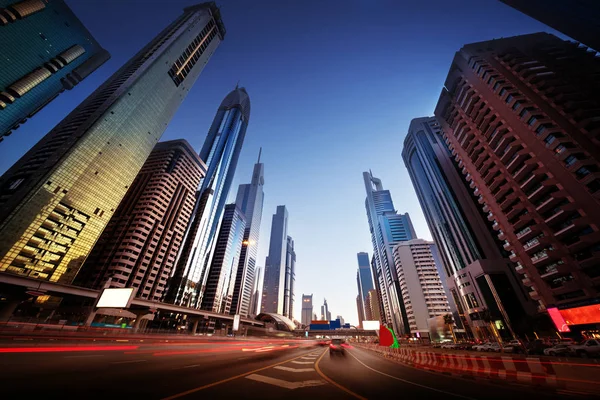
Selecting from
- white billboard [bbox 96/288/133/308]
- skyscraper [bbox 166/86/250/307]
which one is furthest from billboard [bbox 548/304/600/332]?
skyscraper [bbox 166/86/250/307]

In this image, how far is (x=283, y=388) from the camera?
7.41m

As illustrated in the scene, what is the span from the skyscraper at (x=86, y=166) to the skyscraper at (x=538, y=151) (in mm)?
117448

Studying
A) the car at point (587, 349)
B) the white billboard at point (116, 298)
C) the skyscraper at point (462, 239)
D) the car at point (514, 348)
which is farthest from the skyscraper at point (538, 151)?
the white billboard at point (116, 298)

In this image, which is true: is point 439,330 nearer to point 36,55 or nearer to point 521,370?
point 521,370

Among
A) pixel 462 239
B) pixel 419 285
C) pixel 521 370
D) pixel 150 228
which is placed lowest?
pixel 521 370

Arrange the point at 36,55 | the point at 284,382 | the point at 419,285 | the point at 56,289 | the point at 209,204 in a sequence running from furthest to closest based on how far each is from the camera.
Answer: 1. the point at 209,204
2. the point at 419,285
3. the point at 36,55
4. the point at 56,289
5. the point at 284,382

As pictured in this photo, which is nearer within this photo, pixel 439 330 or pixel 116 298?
pixel 116 298

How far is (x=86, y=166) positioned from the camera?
79.4 metres

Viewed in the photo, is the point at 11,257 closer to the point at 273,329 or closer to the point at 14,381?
the point at 14,381

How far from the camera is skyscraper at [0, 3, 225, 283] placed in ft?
222

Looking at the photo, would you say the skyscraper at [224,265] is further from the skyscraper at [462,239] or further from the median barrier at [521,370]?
the median barrier at [521,370]

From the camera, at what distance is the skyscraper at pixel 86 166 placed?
67.8 metres

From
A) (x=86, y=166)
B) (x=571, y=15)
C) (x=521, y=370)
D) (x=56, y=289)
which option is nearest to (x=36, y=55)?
(x=86, y=166)

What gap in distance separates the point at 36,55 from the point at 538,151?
5971 inches
